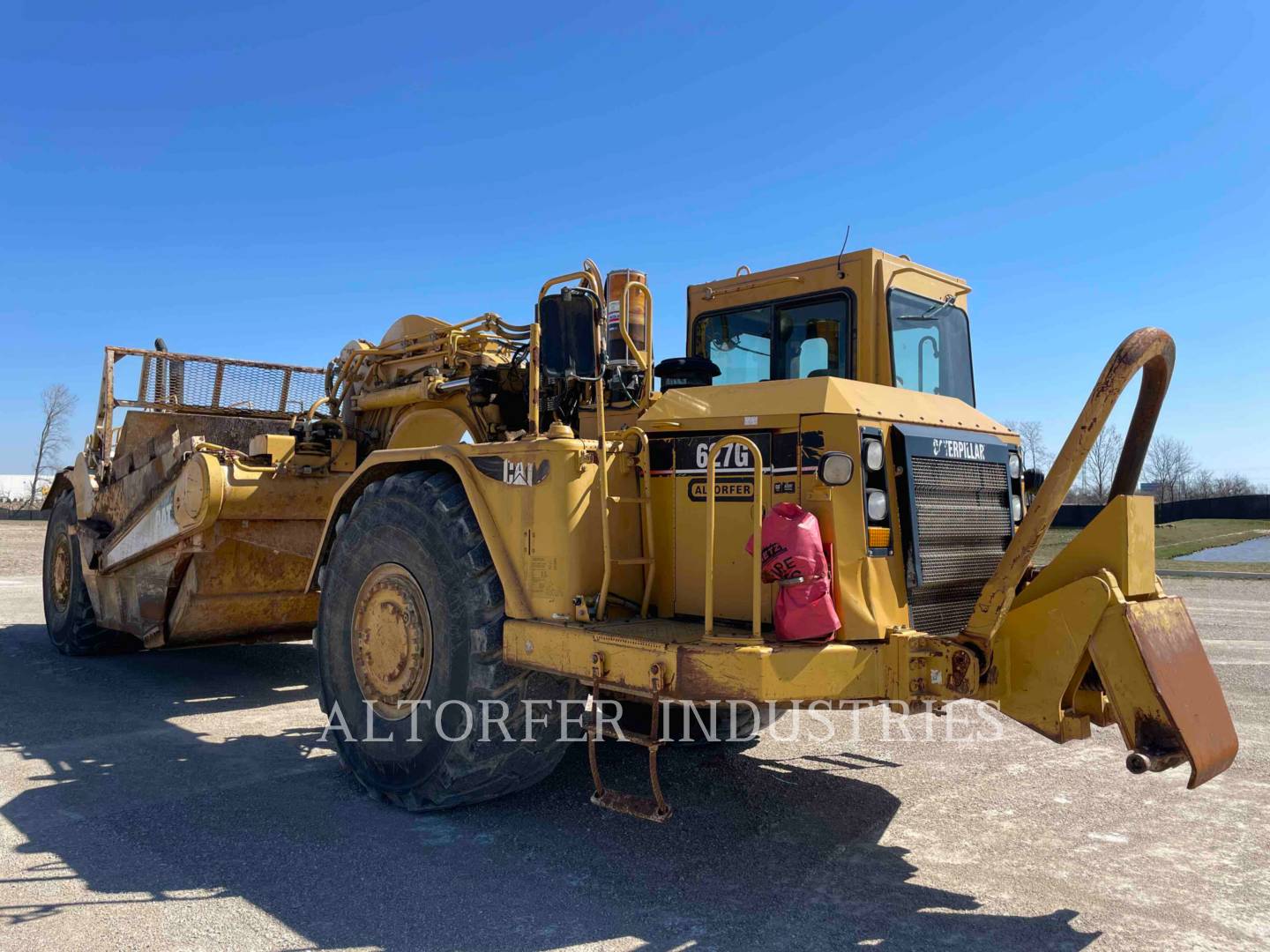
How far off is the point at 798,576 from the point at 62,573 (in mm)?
8197

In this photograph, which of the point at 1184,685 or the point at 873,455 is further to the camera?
the point at 873,455

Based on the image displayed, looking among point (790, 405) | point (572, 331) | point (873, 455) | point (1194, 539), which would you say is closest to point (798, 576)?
point (873, 455)

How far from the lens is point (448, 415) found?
6383 mm

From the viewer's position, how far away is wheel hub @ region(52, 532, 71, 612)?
9016 millimetres

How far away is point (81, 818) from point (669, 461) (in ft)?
10.3

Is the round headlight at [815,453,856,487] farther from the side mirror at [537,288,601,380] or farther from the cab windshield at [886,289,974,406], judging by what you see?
the cab windshield at [886,289,974,406]

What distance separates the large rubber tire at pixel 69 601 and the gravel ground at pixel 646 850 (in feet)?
7.98

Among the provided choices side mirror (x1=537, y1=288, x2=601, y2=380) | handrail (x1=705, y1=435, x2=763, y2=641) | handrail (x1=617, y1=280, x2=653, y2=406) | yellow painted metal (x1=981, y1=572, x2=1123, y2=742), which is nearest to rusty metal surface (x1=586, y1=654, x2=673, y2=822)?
handrail (x1=705, y1=435, x2=763, y2=641)

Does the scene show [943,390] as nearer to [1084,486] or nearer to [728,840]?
[728,840]

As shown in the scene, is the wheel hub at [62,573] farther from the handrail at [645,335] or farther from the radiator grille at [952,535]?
the radiator grille at [952,535]

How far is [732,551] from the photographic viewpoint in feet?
13.4

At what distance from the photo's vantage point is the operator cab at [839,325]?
4969 mm

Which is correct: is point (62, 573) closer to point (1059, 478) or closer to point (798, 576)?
point (798, 576)
